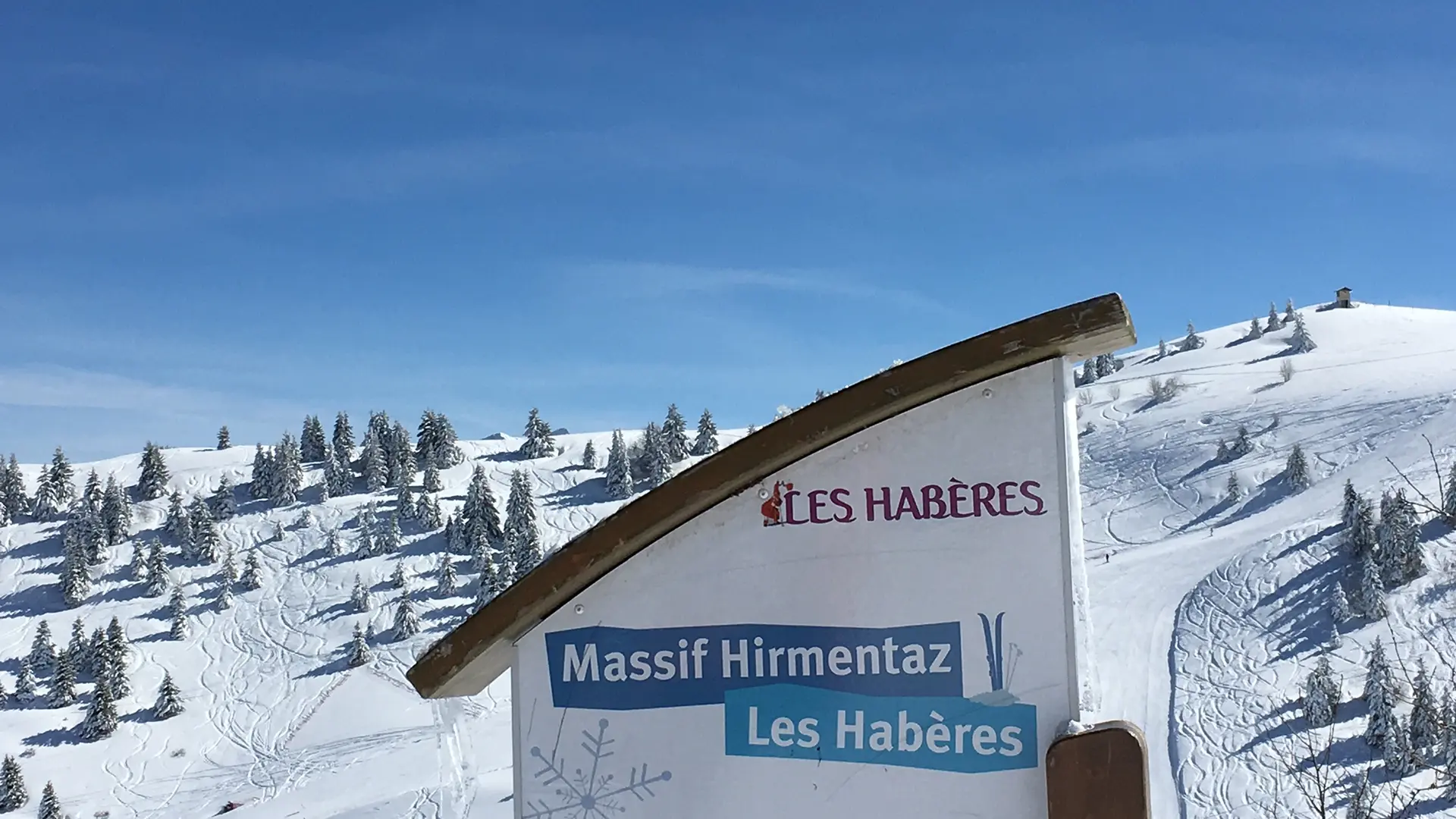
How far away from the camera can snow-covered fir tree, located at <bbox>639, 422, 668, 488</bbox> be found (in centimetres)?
7275

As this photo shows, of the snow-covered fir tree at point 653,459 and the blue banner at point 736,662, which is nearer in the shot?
the blue banner at point 736,662

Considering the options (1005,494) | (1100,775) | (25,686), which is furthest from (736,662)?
(25,686)

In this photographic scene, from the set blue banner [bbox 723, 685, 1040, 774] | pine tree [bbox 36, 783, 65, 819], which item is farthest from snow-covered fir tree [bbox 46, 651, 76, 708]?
blue banner [bbox 723, 685, 1040, 774]

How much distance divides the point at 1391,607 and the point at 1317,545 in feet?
21.1

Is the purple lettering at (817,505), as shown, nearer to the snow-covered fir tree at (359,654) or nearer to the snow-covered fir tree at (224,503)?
the snow-covered fir tree at (359,654)

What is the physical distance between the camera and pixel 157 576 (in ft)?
193

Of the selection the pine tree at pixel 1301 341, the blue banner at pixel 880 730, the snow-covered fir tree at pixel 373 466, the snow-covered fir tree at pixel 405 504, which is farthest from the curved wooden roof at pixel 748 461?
the pine tree at pixel 1301 341

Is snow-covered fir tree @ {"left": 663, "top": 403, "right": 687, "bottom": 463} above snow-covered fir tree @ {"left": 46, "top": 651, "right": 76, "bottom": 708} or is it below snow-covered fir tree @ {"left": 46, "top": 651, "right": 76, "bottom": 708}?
above

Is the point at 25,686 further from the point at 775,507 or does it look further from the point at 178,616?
the point at 775,507

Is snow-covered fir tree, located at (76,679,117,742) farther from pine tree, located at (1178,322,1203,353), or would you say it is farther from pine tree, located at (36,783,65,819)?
pine tree, located at (1178,322,1203,353)

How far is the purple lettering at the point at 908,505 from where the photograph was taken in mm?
3508

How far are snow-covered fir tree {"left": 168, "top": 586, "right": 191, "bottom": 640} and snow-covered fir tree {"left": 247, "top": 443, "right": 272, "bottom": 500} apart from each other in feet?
48.8

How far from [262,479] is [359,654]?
28359 mm

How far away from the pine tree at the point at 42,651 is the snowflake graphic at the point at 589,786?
2350 inches
